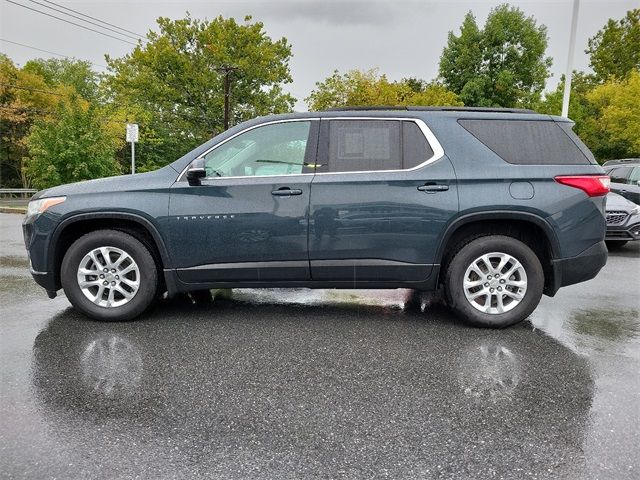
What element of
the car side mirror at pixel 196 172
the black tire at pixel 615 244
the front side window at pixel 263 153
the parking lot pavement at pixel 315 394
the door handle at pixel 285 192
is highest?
the front side window at pixel 263 153

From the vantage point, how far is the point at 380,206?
14.0 ft

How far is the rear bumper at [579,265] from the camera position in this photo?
170 inches

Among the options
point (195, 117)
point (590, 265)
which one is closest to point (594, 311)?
point (590, 265)

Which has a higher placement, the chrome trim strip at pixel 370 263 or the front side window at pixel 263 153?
the front side window at pixel 263 153

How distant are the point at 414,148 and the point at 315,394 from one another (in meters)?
2.37

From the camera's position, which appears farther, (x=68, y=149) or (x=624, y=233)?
(x=68, y=149)

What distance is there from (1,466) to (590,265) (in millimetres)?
4460

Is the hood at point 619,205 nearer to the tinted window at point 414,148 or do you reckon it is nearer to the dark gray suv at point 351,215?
the dark gray suv at point 351,215

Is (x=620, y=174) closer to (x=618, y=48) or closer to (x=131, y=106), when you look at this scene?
(x=131, y=106)

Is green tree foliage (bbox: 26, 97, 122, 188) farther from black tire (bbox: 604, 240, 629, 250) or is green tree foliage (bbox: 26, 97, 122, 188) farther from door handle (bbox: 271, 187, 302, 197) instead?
black tire (bbox: 604, 240, 629, 250)

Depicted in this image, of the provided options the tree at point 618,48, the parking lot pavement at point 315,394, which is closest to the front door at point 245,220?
the parking lot pavement at point 315,394

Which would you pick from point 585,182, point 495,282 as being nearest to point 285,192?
point 495,282

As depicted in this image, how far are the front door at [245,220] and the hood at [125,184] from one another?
142mm

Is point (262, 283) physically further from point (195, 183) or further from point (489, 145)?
point (489, 145)
